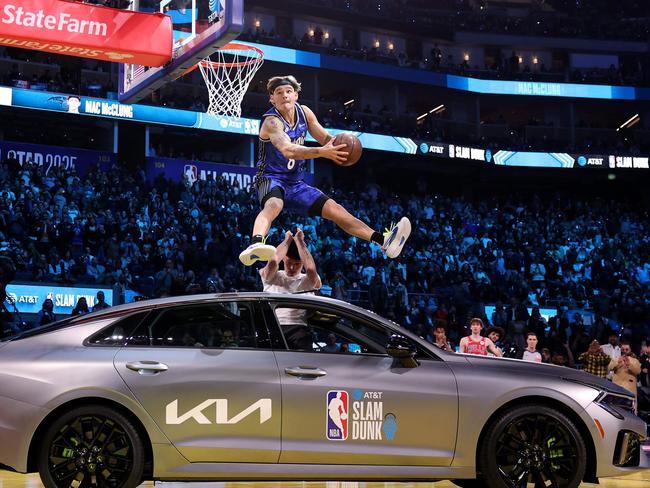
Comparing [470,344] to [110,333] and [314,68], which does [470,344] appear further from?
[314,68]

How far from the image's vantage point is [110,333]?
570 cm

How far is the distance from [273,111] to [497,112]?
33178mm

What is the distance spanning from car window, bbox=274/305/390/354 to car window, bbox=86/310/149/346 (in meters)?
0.94

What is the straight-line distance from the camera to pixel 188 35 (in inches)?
453

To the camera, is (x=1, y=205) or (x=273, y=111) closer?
(x=273, y=111)

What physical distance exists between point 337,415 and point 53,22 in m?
7.46

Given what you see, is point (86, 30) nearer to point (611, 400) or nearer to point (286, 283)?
point (286, 283)

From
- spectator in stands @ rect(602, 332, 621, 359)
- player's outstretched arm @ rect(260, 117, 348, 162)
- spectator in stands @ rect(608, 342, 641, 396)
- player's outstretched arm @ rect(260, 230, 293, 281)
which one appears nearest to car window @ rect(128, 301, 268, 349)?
player's outstretched arm @ rect(260, 230, 293, 281)

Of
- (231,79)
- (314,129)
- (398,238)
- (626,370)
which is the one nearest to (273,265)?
(398,238)

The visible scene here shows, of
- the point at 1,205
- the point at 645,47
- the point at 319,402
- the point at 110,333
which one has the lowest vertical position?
the point at 319,402

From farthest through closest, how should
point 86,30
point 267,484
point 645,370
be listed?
point 645,370
point 86,30
point 267,484

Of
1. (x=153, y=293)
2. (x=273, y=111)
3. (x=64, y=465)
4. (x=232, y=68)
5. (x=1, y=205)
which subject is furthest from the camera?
(x=232, y=68)

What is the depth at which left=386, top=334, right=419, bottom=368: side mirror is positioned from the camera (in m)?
5.69

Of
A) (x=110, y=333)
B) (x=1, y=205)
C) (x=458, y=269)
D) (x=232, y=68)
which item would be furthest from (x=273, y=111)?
(x=458, y=269)
